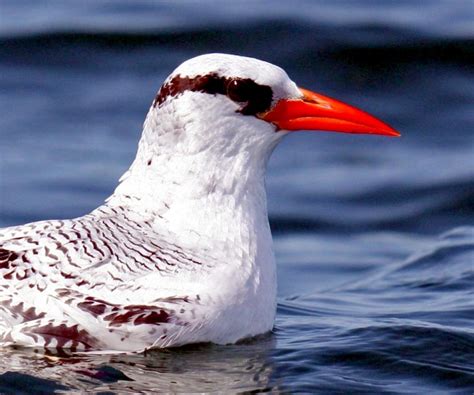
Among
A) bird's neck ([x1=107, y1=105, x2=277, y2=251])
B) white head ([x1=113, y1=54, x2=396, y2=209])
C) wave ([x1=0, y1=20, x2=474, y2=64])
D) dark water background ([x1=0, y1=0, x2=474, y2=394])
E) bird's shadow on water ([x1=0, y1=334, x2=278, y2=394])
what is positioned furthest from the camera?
wave ([x1=0, y1=20, x2=474, y2=64])

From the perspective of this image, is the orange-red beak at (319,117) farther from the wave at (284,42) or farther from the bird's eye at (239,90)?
the wave at (284,42)

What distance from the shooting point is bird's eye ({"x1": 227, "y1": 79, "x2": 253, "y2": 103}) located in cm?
972

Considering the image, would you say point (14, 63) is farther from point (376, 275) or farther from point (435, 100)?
point (376, 275)


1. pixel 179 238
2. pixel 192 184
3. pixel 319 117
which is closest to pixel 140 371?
pixel 179 238

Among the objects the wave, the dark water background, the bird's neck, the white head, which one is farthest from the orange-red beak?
the wave

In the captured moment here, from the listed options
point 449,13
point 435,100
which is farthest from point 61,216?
point 449,13

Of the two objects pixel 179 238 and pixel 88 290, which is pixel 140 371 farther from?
pixel 179 238

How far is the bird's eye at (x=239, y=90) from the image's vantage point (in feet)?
31.9

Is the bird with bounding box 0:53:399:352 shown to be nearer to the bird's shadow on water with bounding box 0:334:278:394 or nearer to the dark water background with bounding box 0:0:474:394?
the bird's shadow on water with bounding box 0:334:278:394

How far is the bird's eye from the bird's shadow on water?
5.15 ft

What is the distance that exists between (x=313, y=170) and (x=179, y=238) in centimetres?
745

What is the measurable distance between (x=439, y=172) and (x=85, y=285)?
877cm

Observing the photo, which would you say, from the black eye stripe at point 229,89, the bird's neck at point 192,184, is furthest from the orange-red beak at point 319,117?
the bird's neck at point 192,184

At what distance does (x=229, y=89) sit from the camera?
9.73 m
